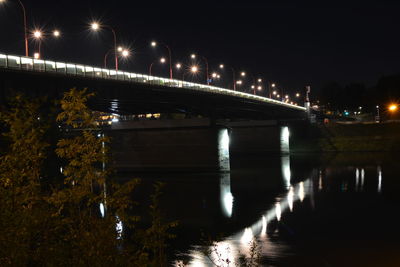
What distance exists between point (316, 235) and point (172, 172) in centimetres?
3457

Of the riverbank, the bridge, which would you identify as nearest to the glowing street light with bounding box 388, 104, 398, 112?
the riverbank

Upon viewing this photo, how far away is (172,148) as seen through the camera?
5853cm

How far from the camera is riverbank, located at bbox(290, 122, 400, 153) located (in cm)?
8562

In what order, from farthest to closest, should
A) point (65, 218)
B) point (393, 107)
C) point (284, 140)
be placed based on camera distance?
point (393, 107)
point (284, 140)
point (65, 218)

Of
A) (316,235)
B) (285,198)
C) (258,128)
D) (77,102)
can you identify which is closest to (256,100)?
(258,128)

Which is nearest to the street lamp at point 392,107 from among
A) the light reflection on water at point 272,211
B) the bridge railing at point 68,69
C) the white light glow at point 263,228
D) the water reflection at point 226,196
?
the light reflection on water at point 272,211

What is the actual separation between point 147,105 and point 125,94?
7791mm

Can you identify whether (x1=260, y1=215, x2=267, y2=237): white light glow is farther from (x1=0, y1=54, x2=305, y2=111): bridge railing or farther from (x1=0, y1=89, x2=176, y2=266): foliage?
(x1=0, y1=54, x2=305, y2=111): bridge railing

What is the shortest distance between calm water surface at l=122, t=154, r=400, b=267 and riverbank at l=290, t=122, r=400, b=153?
98.4 ft

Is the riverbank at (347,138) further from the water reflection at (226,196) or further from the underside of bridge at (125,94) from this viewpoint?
the water reflection at (226,196)

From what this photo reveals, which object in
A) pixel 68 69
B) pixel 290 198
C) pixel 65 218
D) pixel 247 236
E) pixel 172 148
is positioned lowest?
pixel 247 236

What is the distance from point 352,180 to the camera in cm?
4722

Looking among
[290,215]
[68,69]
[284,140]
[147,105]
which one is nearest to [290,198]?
[290,215]

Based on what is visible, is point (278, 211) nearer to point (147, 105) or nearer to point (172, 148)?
point (147, 105)
